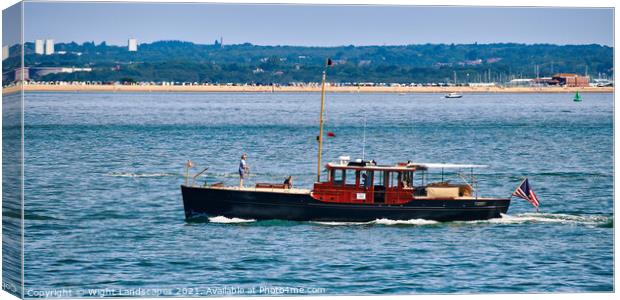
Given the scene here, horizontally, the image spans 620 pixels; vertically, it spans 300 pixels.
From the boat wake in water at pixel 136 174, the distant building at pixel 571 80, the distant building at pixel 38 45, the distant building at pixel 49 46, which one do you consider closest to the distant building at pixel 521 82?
the distant building at pixel 571 80

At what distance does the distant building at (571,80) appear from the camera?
270 feet

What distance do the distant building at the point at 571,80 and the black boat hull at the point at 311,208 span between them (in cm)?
2489

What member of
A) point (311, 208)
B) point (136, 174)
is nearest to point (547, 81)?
point (136, 174)

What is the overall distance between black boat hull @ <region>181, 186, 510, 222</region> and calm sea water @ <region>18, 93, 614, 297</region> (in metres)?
0.35

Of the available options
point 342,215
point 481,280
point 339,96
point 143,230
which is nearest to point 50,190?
point 143,230

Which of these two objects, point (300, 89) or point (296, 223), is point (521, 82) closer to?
point (300, 89)

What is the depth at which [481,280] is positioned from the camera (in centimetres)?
4594

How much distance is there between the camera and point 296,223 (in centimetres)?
5503

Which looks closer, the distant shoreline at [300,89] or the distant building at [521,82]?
the distant building at [521,82]

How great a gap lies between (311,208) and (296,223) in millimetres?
735

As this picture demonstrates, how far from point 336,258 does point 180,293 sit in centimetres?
754

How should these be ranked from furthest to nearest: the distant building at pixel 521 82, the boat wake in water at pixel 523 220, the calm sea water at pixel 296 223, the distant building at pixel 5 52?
the distant building at pixel 521 82 < the boat wake in water at pixel 523 220 < the calm sea water at pixel 296 223 < the distant building at pixel 5 52

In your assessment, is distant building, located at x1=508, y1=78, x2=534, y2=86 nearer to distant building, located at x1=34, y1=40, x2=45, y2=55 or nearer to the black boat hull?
the black boat hull

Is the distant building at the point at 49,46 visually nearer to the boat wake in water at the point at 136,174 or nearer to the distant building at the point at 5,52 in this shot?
the distant building at the point at 5,52
